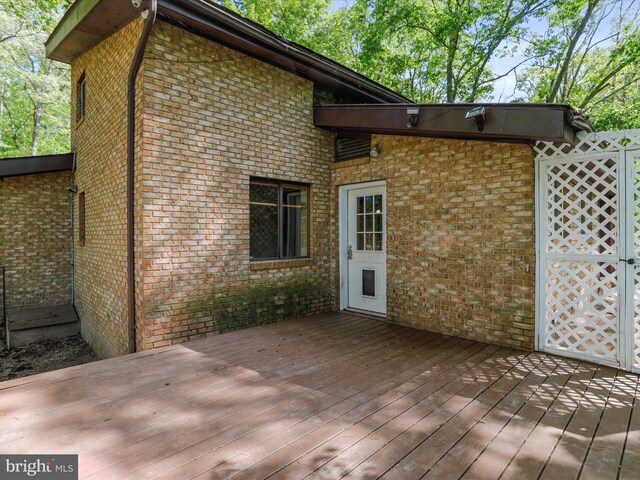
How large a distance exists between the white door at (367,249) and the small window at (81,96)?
5509 millimetres

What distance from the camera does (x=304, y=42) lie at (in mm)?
14672

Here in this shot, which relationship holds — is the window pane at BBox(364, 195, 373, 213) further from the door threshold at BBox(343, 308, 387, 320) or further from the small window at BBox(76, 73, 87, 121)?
the small window at BBox(76, 73, 87, 121)

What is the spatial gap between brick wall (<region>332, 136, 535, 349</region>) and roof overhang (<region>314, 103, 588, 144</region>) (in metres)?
0.29

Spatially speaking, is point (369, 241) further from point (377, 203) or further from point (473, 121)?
point (473, 121)

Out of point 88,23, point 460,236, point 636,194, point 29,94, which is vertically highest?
point 29,94

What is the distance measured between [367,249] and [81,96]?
21.4ft

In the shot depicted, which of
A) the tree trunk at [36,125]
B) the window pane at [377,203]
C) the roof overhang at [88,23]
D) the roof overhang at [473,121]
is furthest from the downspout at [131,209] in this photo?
the tree trunk at [36,125]

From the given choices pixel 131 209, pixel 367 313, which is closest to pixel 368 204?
pixel 367 313

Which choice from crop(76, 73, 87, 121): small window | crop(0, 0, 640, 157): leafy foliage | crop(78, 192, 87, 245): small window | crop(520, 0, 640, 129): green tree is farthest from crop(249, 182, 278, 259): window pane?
crop(520, 0, 640, 129): green tree

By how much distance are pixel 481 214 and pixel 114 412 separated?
4.44m

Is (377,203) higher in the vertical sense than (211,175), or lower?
lower

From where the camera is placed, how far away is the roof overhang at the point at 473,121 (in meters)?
3.35

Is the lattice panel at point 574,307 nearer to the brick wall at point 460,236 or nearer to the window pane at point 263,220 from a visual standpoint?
the brick wall at point 460,236

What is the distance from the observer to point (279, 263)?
5.56 metres
